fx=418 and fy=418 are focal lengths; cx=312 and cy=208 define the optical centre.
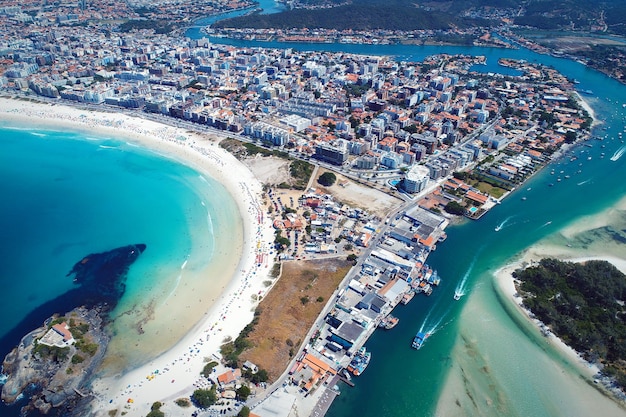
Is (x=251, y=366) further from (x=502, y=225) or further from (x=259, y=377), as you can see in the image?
(x=502, y=225)

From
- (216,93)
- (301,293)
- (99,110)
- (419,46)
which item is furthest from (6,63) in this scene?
(419,46)

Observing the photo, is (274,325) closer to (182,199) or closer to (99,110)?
(182,199)

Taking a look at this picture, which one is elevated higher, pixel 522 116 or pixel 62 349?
pixel 522 116

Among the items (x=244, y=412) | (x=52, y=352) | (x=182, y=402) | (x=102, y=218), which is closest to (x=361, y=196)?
(x=102, y=218)

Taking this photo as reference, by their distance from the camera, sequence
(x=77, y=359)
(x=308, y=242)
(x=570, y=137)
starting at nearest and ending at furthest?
(x=77, y=359)
(x=308, y=242)
(x=570, y=137)

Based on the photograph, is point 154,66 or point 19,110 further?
point 154,66
